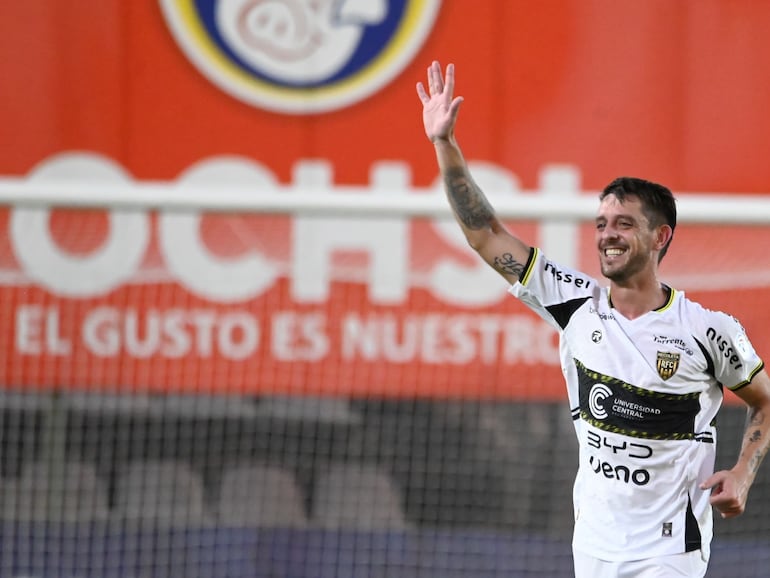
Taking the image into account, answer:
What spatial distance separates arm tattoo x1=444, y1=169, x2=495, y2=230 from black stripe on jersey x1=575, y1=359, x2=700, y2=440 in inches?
21.5

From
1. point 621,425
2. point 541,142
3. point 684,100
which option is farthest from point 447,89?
point 684,100

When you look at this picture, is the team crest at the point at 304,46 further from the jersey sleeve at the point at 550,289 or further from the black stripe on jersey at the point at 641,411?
the black stripe on jersey at the point at 641,411

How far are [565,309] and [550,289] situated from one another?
0.23 ft

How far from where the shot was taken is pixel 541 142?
20.1 feet

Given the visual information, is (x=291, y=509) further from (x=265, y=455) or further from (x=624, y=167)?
(x=624, y=167)

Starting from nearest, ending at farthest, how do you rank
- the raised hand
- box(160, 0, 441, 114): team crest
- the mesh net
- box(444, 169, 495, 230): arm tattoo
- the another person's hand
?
1. the another person's hand
2. the raised hand
3. box(444, 169, 495, 230): arm tattoo
4. the mesh net
5. box(160, 0, 441, 114): team crest

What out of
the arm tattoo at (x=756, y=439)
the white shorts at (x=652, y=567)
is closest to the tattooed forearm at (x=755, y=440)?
the arm tattoo at (x=756, y=439)

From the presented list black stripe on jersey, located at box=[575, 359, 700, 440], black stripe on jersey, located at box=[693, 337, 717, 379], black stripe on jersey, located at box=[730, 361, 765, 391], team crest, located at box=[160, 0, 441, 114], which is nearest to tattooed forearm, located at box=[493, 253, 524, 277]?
black stripe on jersey, located at box=[575, 359, 700, 440]

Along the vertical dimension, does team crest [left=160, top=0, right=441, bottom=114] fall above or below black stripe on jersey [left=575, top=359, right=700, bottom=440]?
above

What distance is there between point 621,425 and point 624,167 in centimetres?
327

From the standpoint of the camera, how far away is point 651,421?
Answer: 10.3 ft

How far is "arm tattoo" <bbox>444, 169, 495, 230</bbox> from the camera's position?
3.28m

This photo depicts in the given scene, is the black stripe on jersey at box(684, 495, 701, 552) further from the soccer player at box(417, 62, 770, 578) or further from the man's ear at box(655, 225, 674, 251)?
the man's ear at box(655, 225, 674, 251)

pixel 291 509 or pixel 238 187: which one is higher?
pixel 238 187
